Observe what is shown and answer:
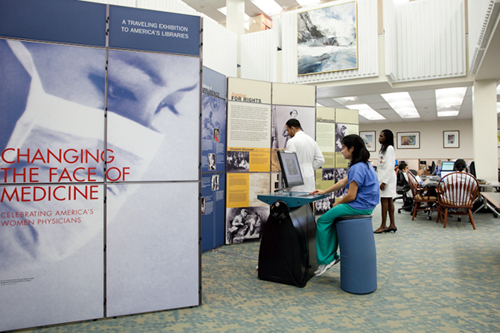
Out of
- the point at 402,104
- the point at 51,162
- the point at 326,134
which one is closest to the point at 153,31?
the point at 51,162

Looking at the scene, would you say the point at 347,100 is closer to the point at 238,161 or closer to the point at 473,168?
the point at 473,168

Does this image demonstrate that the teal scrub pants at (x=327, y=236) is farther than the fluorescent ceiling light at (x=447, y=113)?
No

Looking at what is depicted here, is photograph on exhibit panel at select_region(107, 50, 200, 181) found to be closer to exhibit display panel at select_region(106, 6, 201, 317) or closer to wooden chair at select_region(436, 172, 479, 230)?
exhibit display panel at select_region(106, 6, 201, 317)

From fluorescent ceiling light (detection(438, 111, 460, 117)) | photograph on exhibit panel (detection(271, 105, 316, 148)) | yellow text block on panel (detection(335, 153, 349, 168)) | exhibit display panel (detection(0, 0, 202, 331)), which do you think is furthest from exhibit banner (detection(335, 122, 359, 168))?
fluorescent ceiling light (detection(438, 111, 460, 117))

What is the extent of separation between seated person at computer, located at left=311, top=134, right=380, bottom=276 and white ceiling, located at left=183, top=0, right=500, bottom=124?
186 inches

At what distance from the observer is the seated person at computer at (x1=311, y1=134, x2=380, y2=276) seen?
9.47 ft

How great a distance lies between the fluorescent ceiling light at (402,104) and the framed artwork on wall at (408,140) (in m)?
1.64

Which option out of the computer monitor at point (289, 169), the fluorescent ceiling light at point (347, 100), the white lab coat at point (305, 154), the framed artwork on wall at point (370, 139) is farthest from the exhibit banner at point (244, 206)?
the framed artwork on wall at point (370, 139)

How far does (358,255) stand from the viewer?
9.04 ft

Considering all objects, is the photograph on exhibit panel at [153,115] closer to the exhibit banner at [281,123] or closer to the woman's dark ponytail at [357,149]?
the woman's dark ponytail at [357,149]

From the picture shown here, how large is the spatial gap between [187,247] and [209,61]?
3.93 meters

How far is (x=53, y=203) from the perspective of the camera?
2215mm

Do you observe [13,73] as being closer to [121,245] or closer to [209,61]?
[121,245]

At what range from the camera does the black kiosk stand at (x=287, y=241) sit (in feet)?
9.61
